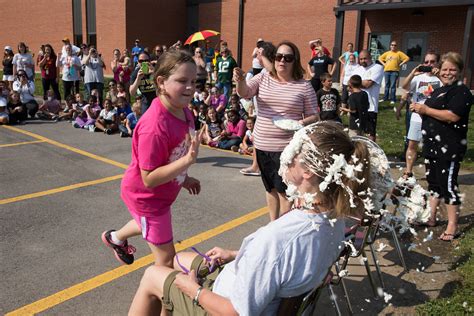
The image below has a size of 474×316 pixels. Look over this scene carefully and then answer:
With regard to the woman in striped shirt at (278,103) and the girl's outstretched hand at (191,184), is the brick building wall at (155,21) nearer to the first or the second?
the woman in striped shirt at (278,103)

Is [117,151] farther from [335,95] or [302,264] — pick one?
[302,264]

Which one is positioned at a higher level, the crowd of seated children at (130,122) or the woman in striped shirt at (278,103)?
the woman in striped shirt at (278,103)

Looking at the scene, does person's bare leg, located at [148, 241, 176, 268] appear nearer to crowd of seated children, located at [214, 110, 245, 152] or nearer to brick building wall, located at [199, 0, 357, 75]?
crowd of seated children, located at [214, 110, 245, 152]

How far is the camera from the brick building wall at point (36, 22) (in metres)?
30.0

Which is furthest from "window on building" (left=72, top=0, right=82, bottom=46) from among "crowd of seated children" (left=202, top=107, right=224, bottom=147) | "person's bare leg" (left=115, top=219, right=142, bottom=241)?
"person's bare leg" (left=115, top=219, right=142, bottom=241)

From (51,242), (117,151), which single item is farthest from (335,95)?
(51,242)

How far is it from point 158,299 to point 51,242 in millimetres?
2333

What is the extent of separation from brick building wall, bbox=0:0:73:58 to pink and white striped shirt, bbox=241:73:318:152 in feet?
95.6

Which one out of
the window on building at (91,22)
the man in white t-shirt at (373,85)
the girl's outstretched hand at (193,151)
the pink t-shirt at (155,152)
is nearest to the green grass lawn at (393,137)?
the man in white t-shirt at (373,85)

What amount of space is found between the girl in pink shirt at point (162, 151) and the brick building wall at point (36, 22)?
30245mm

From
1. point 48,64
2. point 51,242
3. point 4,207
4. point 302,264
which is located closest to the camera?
point 302,264

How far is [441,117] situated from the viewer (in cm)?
429

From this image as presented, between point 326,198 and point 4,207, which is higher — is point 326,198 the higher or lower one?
the higher one

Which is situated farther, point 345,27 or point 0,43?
point 0,43
